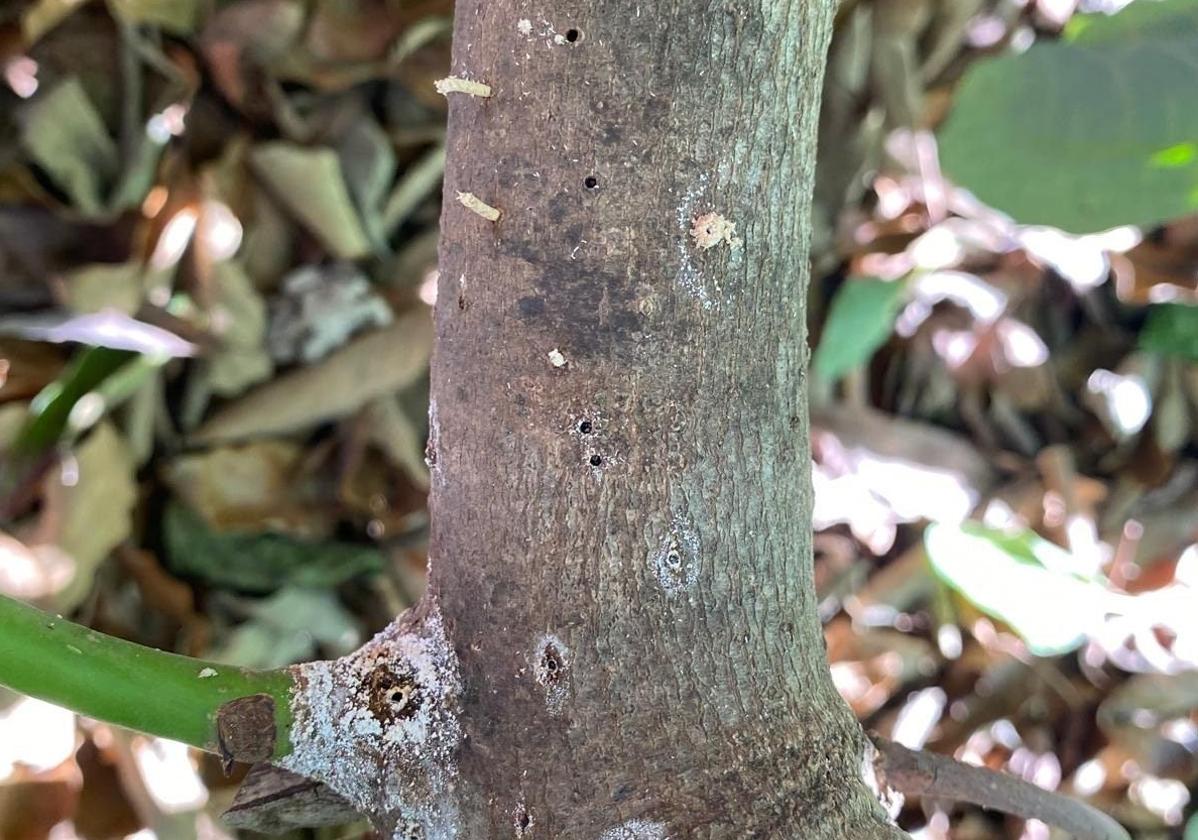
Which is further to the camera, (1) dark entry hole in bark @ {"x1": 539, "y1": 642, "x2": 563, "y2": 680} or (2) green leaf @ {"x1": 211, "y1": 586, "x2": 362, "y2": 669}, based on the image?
(2) green leaf @ {"x1": 211, "y1": 586, "x2": 362, "y2": 669}

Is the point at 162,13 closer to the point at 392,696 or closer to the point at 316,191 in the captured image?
the point at 316,191

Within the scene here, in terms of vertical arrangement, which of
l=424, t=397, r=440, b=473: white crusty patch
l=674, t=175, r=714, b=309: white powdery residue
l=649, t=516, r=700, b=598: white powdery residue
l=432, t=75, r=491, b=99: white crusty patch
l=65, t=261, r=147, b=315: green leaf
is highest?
l=432, t=75, r=491, b=99: white crusty patch

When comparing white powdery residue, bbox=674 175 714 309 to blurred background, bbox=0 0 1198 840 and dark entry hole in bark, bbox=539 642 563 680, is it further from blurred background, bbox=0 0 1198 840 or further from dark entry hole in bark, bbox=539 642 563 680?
blurred background, bbox=0 0 1198 840

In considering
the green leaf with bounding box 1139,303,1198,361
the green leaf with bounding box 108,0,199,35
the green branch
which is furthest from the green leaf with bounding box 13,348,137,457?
the green leaf with bounding box 1139,303,1198,361

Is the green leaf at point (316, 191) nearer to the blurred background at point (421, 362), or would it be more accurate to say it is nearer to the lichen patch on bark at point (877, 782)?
the blurred background at point (421, 362)

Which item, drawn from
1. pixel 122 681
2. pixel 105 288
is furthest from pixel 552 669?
pixel 105 288

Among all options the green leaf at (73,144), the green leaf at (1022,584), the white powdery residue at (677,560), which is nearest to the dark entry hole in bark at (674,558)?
the white powdery residue at (677,560)

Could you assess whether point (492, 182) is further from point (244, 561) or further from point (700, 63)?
point (244, 561)

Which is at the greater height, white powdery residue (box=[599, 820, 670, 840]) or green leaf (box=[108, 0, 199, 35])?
green leaf (box=[108, 0, 199, 35])
